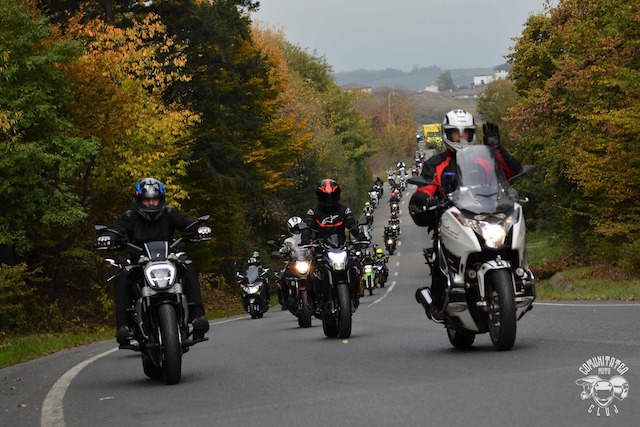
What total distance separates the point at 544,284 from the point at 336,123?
263 feet

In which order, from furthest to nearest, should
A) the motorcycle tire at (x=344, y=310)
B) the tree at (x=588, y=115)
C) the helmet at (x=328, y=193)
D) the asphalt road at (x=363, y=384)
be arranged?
the tree at (x=588, y=115), the helmet at (x=328, y=193), the motorcycle tire at (x=344, y=310), the asphalt road at (x=363, y=384)

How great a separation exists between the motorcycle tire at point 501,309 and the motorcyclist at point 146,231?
8.60 feet


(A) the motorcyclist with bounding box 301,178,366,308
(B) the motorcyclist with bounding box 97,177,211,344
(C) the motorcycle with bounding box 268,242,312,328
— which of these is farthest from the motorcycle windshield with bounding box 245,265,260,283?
(B) the motorcyclist with bounding box 97,177,211,344

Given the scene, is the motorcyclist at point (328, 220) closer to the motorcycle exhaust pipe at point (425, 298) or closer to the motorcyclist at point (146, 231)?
the motorcycle exhaust pipe at point (425, 298)

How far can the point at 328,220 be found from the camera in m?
15.1

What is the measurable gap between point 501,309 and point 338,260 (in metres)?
5.10

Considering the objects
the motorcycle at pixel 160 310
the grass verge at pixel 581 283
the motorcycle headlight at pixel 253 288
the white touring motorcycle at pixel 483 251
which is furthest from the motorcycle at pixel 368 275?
the white touring motorcycle at pixel 483 251

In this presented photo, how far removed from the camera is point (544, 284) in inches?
1721

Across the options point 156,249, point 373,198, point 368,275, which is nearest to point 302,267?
point 156,249

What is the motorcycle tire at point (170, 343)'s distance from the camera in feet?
33.1

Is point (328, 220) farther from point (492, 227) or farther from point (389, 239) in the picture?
point (389, 239)

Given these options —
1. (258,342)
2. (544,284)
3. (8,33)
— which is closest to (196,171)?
(544,284)

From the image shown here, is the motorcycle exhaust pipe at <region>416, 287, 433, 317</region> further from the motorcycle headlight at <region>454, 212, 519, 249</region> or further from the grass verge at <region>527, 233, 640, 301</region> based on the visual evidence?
the grass verge at <region>527, 233, 640, 301</region>

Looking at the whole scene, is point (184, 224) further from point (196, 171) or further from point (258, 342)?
point (196, 171)
